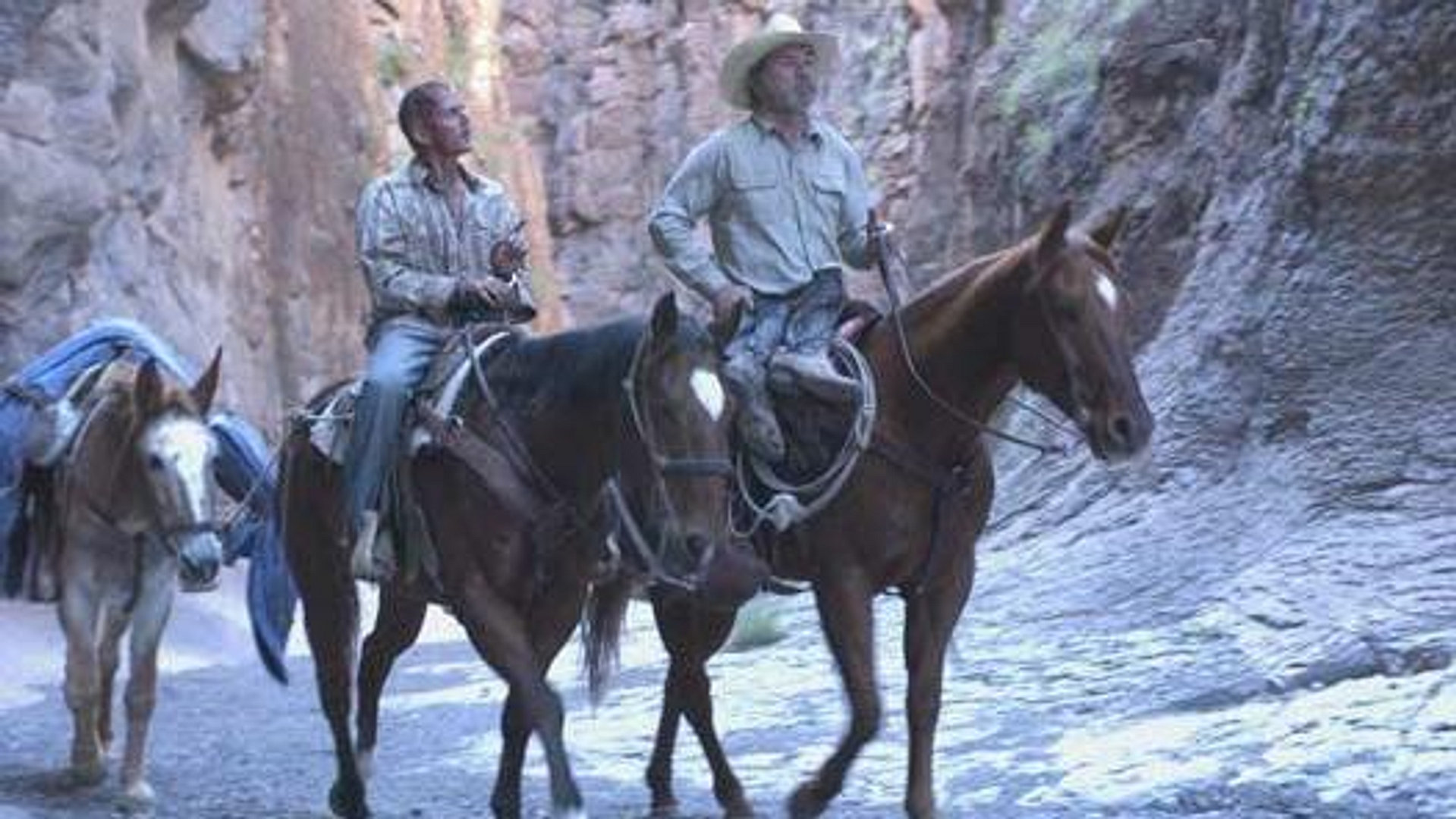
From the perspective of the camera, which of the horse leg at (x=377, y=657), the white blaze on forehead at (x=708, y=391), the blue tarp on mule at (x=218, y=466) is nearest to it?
the white blaze on forehead at (x=708, y=391)

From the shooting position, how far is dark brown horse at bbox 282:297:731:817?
7219 millimetres

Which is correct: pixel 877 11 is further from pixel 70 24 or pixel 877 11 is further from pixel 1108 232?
pixel 1108 232

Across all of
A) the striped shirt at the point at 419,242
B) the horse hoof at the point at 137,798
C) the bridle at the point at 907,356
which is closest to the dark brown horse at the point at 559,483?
the striped shirt at the point at 419,242

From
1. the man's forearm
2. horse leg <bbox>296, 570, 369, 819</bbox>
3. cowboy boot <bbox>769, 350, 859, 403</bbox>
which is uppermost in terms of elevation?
the man's forearm

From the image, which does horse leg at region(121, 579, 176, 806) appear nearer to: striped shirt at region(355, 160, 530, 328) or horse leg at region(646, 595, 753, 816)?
horse leg at region(646, 595, 753, 816)

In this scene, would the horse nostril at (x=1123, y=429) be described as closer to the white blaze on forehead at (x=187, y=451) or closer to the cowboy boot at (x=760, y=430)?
the cowboy boot at (x=760, y=430)

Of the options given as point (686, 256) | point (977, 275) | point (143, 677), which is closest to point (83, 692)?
point (143, 677)

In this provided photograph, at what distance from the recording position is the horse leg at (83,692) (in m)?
10.4

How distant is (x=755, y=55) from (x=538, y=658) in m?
2.60

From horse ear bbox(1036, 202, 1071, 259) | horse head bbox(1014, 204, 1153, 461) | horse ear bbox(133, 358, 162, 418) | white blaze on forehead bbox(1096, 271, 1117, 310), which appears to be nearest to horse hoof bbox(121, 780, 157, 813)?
horse ear bbox(133, 358, 162, 418)

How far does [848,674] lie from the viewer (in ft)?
26.0

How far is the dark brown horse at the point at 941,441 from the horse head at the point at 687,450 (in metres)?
0.71

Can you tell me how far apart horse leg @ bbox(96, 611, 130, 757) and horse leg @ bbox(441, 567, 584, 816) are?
11.5 feet

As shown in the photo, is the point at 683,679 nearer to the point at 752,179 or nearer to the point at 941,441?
the point at 941,441
